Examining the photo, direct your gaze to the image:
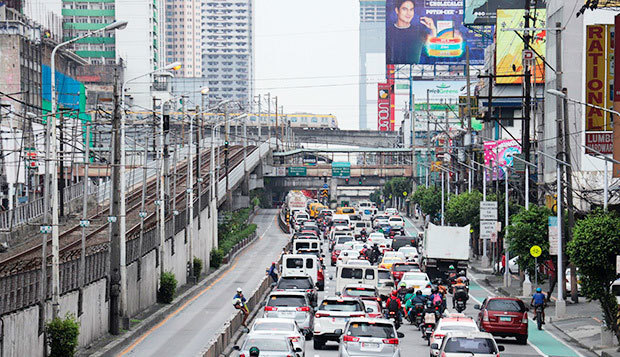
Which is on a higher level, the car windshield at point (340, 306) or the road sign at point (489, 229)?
the road sign at point (489, 229)

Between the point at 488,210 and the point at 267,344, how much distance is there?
121 ft

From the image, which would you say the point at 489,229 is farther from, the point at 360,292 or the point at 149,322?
the point at 149,322

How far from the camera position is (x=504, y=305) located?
3134cm

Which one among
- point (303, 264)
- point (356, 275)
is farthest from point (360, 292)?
point (303, 264)

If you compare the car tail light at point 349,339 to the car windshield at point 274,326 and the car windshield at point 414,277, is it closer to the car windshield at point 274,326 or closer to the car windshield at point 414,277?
the car windshield at point 274,326

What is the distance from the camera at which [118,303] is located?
34000 millimetres

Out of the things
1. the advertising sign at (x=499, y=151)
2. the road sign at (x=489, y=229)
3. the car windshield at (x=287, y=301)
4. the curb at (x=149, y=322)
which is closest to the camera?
the curb at (x=149, y=322)

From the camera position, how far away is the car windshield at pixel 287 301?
3068 centimetres

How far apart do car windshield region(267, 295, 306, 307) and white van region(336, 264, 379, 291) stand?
36.2 feet

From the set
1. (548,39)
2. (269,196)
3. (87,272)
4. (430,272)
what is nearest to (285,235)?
(548,39)

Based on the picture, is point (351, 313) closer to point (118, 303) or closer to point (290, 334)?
point (290, 334)

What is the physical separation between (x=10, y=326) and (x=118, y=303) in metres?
11.0

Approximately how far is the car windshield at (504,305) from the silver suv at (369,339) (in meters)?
8.41

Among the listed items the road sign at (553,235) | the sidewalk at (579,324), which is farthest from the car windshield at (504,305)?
the road sign at (553,235)
